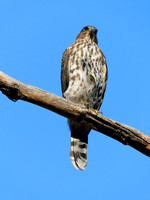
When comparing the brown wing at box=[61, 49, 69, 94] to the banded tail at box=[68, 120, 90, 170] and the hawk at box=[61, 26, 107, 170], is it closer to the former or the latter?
the hawk at box=[61, 26, 107, 170]

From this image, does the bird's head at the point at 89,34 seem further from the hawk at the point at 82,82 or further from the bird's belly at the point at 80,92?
the bird's belly at the point at 80,92

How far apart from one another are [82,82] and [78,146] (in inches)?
39.1

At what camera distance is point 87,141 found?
17.8 ft

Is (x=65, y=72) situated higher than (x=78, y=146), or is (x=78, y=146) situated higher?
(x=65, y=72)

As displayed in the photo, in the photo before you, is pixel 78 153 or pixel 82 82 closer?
pixel 82 82

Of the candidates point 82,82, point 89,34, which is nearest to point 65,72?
point 82,82

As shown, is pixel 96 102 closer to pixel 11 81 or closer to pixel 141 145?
pixel 141 145

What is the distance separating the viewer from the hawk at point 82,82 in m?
5.13

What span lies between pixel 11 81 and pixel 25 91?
0.17m

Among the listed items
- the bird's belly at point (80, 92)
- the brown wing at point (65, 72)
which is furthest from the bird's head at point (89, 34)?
the bird's belly at point (80, 92)

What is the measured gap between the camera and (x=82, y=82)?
512cm

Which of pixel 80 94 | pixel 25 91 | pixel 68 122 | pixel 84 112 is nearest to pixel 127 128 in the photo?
pixel 84 112

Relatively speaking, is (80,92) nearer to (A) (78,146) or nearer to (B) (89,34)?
(A) (78,146)

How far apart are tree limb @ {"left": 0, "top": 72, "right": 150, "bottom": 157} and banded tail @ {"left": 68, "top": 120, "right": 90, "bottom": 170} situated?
1.49 m
